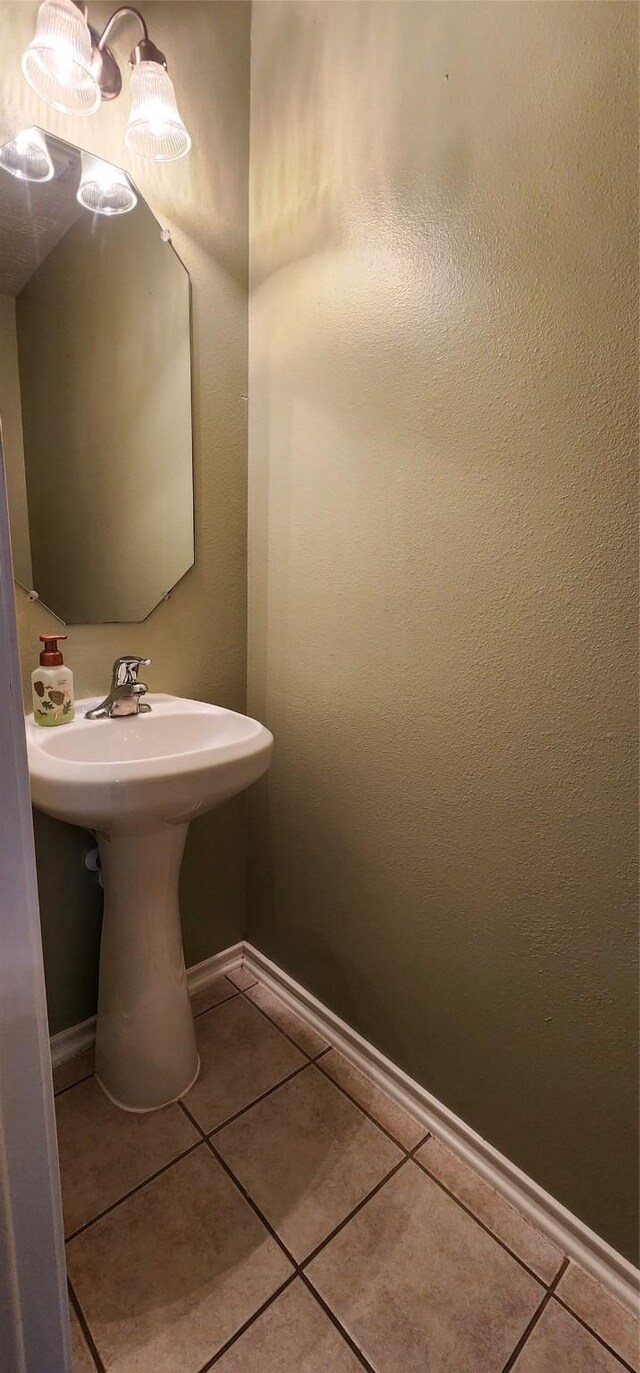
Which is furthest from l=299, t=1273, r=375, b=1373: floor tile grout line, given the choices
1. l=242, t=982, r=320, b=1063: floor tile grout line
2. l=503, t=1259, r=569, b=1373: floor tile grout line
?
l=242, t=982, r=320, b=1063: floor tile grout line

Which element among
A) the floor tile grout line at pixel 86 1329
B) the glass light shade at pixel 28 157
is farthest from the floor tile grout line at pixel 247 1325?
the glass light shade at pixel 28 157

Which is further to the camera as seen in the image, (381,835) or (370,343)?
(381,835)

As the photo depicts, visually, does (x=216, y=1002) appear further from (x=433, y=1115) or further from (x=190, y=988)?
(x=433, y=1115)

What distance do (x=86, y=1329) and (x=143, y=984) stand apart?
465mm

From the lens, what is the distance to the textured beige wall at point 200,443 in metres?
1.16

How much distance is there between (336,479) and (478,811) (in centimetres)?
72

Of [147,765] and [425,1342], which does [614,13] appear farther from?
[425,1342]

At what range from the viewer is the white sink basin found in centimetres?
88

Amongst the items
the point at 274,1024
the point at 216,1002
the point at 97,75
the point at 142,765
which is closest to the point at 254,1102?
the point at 274,1024

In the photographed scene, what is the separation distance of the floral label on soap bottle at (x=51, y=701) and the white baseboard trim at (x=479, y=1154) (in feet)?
2.96

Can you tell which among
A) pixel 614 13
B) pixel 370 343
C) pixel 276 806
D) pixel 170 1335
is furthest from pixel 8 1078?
pixel 614 13

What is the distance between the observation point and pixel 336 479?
1.20 metres

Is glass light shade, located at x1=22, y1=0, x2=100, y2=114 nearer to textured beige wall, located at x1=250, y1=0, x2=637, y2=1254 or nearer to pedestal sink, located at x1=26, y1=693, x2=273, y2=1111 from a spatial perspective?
textured beige wall, located at x1=250, y1=0, x2=637, y2=1254

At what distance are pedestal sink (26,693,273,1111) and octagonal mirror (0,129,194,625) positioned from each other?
26 centimetres
